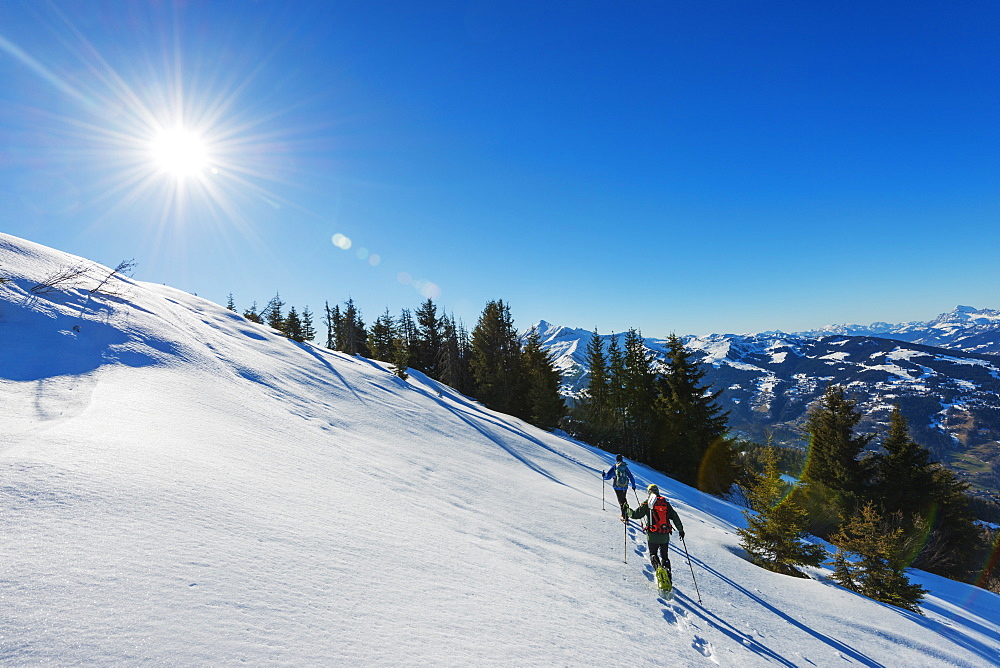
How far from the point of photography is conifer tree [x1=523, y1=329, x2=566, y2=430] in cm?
3134

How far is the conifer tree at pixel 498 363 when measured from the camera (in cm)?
3531

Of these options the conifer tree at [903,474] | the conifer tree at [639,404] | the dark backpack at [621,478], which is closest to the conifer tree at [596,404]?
the conifer tree at [639,404]

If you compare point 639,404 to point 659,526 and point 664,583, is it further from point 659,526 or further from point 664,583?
point 664,583

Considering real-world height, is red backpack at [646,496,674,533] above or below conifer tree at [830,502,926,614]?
above

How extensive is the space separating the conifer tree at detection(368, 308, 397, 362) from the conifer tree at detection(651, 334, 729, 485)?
32.3 m

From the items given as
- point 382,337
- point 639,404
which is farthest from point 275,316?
point 639,404

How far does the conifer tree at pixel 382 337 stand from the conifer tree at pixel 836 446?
43135 mm

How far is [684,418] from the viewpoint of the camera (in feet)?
103

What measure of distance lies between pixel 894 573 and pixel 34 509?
16.3 meters

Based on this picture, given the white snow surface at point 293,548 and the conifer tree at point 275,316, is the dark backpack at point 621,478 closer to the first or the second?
the white snow surface at point 293,548

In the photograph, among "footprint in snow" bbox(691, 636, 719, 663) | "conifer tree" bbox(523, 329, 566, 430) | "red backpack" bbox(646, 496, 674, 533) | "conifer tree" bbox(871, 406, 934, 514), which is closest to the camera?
"footprint in snow" bbox(691, 636, 719, 663)

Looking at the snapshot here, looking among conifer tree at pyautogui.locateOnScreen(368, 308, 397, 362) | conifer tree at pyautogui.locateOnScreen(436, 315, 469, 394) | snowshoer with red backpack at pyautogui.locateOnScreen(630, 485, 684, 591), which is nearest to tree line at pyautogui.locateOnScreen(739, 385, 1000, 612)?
snowshoer with red backpack at pyautogui.locateOnScreen(630, 485, 684, 591)

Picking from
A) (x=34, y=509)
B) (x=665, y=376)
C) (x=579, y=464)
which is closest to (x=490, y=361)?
(x=665, y=376)

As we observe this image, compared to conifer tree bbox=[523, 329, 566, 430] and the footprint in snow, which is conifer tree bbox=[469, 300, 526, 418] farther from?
the footprint in snow
